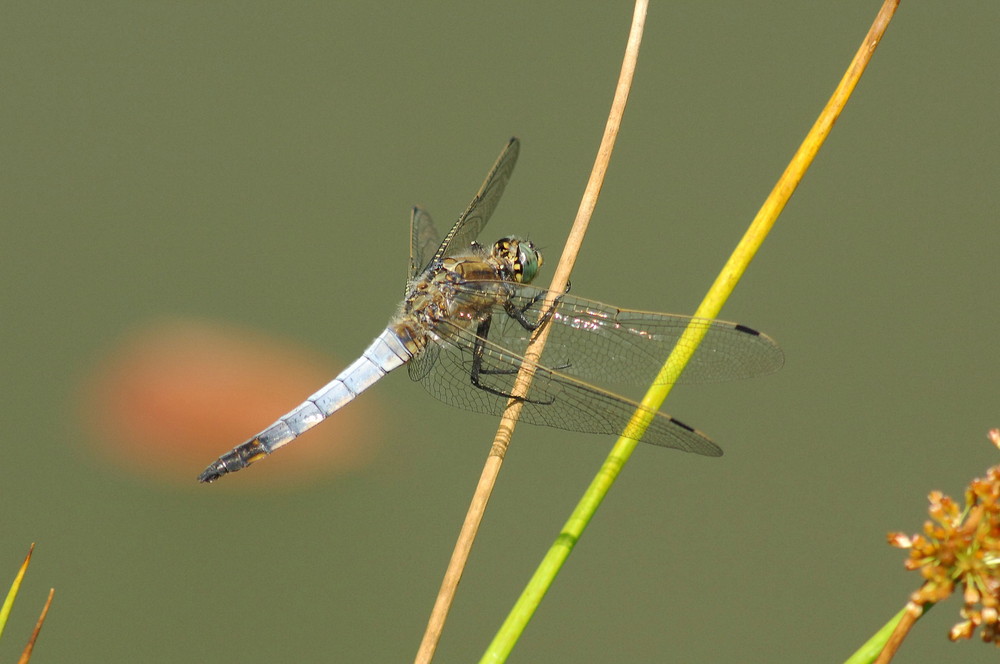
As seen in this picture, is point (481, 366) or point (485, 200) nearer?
point (481, 366)

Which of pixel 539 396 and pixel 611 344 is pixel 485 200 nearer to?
pixel 611 344

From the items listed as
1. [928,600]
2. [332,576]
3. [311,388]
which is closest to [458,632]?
[332,576]

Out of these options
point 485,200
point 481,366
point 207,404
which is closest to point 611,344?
point 481,366

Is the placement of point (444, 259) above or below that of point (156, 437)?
above

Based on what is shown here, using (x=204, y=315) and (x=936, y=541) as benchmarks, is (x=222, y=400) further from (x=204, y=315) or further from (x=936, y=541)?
(x=936, y=541)

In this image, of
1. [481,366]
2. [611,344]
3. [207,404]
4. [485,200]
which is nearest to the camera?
[611,344]

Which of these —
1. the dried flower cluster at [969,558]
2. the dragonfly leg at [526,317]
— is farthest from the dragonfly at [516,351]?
the dried flower cluster at [969,558]

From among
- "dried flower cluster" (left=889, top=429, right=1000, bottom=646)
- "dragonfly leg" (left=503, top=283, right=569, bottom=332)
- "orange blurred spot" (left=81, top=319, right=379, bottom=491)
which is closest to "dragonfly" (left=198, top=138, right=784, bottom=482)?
"dragonfly leg" (left=503, top=283, right=569, bottom=332)

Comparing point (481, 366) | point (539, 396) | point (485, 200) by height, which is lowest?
point (539, 396)
